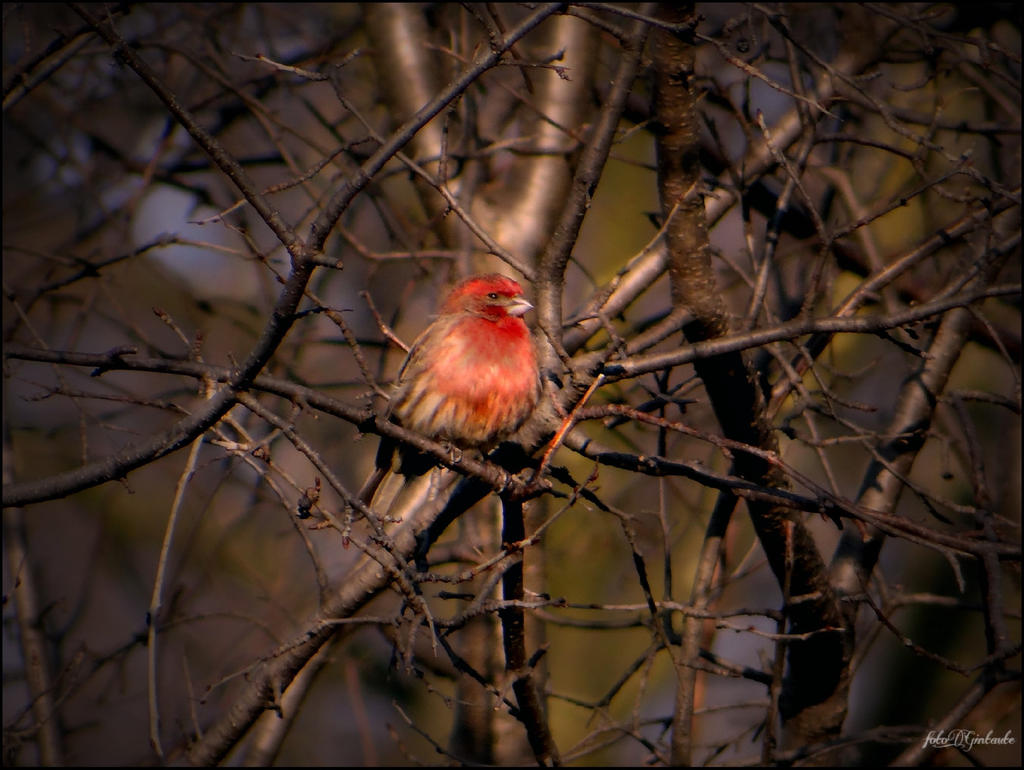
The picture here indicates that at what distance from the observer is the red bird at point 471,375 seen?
4.77 m

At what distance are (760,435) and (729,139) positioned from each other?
6401mm

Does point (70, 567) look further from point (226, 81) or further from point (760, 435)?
point (760, 435)

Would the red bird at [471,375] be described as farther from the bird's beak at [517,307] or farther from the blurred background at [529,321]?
the blurred background at [529,321]

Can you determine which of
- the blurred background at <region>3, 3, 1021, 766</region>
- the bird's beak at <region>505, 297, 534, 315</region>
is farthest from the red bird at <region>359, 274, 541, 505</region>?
the blurred background at <region>3, 3, 1021, 766</region>

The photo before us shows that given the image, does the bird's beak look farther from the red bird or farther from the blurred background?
the blurred background

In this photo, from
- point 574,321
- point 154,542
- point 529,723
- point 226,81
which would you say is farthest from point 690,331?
point 154,542

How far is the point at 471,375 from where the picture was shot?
4.81m

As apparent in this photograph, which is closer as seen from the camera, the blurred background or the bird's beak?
the blurred background

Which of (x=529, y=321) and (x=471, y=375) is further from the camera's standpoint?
(x=529, y=321)

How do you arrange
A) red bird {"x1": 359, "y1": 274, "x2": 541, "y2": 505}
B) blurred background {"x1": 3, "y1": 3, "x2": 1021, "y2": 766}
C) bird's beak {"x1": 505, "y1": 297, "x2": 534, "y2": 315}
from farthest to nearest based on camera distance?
bird's beak {"x1": 505, "y1": 297, "x2": 534, "y2": 315}
red bird {"x1": 359, "y1": 274, "x2": 541, "y2": 505}
blurred background {"x1": 3, "y1": 3, "x2": 1021, "y2": 766}

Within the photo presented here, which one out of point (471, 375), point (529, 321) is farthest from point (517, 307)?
point (529, 321)

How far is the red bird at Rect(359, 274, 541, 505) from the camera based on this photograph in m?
4.77

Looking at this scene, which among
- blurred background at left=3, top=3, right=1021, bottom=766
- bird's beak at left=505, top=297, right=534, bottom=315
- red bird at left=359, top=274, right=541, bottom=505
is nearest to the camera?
blurred background at left=3, top=3, right=1021, bottom=766

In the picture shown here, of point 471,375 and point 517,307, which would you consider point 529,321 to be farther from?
point 471,375
